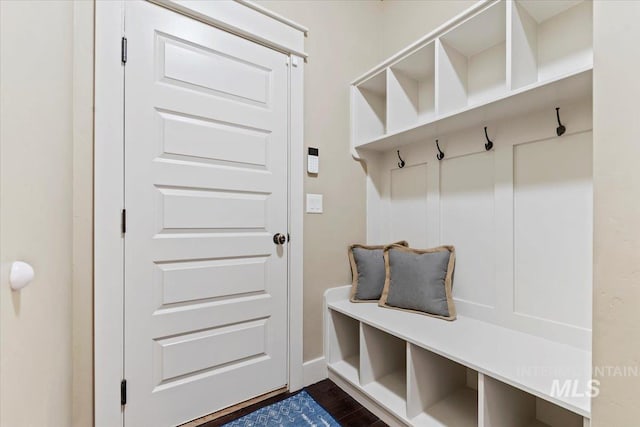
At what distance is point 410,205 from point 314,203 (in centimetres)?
67

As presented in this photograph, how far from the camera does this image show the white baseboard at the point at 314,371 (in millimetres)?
1787

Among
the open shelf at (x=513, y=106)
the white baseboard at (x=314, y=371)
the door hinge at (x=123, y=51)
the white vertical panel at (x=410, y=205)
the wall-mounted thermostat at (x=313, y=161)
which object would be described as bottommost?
the white baseboard at (x=314, y=371)

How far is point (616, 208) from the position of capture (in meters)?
0.45

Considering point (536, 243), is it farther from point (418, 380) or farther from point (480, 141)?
point (418, 380)

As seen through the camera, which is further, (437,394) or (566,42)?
(437,394)

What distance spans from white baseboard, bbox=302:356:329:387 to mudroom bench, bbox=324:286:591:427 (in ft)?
0.15

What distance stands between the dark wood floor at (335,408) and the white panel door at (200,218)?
7cm

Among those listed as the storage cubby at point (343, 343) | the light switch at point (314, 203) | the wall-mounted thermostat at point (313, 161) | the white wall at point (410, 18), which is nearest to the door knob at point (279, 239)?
the light switch at point (314, 203)

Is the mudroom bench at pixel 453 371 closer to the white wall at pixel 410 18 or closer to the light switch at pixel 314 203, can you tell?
the light switch at pixel 314 203

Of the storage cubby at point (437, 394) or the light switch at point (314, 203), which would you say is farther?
the light switch at point (314, 203)

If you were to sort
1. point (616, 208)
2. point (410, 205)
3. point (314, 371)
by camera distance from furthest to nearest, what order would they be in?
point (410, 205) < point (314, 371) < point (616, 208)

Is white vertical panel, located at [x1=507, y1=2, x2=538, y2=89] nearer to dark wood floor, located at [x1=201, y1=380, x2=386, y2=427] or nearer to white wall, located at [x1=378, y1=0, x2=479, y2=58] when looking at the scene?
white wall, located at [x1=378, y1=0, x2=479, y2=58]

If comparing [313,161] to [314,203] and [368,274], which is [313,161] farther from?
[368,274]

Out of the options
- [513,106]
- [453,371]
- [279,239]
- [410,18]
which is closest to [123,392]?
[279,239]
